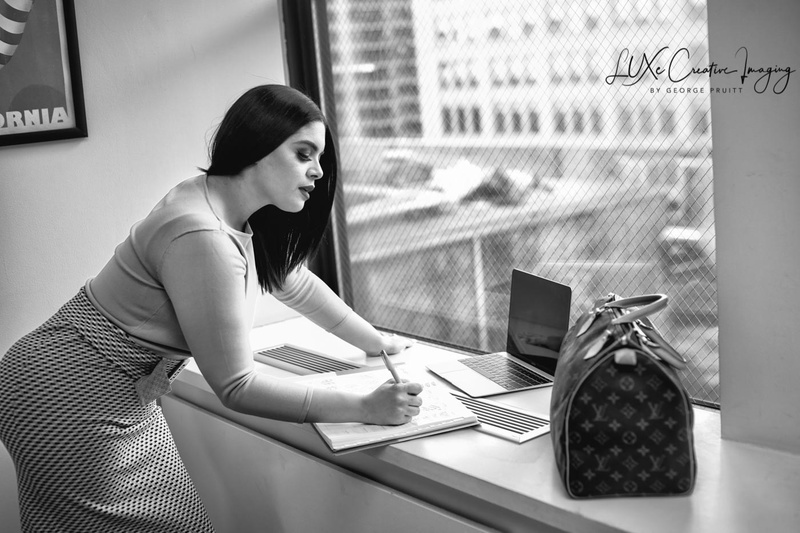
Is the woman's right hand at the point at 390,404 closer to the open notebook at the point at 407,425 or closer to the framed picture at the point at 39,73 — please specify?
the open notebook at the point at 407,425

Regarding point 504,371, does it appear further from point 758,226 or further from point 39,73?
point 39,73

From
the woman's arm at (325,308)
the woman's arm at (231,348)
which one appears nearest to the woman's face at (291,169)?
the woman's arm at (231,348)

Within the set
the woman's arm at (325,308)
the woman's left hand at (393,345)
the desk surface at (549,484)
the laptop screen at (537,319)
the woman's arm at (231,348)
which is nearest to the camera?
the desk surface at (549,484)

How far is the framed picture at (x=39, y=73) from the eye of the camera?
1787 millimetres

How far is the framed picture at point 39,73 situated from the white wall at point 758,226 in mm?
1442

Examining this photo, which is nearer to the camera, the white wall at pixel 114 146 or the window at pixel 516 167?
the window at pixel 516 167

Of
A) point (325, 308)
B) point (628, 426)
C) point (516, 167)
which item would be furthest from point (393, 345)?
point (628, 426)

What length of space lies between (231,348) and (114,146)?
93 cm

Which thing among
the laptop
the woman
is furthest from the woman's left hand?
the woman

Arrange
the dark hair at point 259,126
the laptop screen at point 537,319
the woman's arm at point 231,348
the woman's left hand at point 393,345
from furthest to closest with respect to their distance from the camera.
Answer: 1. the woman's left hand at point 393,345
2. the laptop screen at point 537,319
3. the dark hair at point 259,126
4. the woman's arm at point 231,348

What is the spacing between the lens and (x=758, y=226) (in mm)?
1198

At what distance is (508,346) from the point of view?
5.75 ft

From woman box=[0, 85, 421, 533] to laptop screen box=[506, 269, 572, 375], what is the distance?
0.33 m

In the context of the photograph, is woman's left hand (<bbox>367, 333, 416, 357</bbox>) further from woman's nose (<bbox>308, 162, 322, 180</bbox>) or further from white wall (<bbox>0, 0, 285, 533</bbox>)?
white wall (<bbox>0, 0, 285, 533</bbox>)
